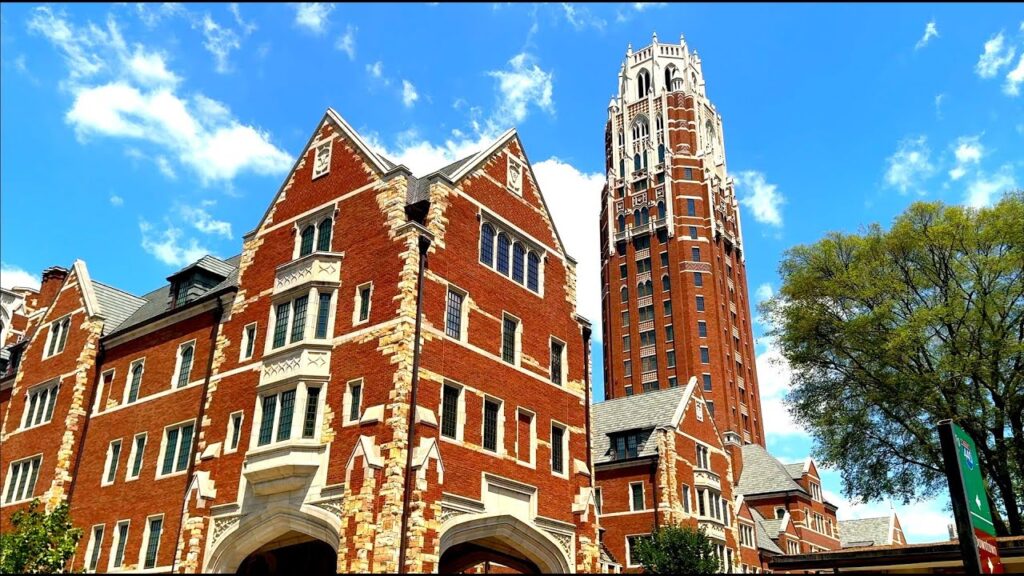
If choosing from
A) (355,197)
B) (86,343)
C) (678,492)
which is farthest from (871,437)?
(86,343)

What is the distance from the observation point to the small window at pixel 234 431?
27.8 meters

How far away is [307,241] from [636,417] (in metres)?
27.1

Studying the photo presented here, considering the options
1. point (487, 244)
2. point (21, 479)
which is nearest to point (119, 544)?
point (21, 479)

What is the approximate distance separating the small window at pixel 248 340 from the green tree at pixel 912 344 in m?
25.4

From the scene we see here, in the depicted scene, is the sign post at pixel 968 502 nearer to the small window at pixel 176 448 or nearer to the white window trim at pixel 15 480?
the small window at pixel 176 448

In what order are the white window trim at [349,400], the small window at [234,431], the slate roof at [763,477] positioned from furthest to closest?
the slate roof at [763,477] < the small window at [234,431] < the white window trim at [349,400]

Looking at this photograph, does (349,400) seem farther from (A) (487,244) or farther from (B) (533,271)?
(B) (533,271)

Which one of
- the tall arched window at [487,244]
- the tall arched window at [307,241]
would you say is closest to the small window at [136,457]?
the tall arched window at [307,241]

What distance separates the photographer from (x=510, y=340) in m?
29.6

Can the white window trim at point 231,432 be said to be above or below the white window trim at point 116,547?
above

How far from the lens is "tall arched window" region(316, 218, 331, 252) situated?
29422 mm

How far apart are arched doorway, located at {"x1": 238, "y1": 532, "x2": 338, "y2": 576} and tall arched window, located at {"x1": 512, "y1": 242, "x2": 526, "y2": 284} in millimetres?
12412

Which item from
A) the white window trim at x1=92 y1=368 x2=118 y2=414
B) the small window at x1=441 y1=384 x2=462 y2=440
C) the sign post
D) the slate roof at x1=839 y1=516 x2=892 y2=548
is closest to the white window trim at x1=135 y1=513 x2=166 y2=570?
the white window trim at x1=92 y1=368 x2=118 y2=414

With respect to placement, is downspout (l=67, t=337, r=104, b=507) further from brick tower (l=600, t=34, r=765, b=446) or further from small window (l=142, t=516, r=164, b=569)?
brick tower (l=600, t=34, r=765, b=446)
